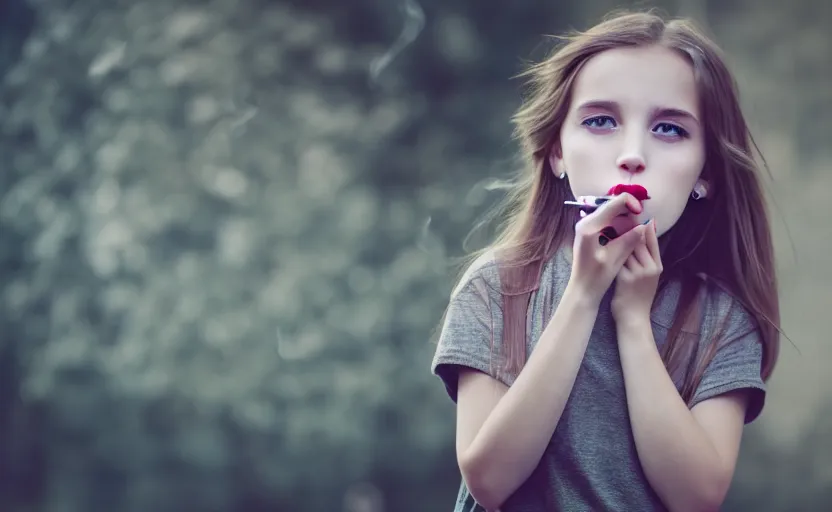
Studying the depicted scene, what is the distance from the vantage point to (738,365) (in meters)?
0.91

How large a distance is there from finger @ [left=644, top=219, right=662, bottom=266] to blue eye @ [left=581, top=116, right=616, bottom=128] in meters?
0.10

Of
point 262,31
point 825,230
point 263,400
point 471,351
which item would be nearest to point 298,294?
point 263,400

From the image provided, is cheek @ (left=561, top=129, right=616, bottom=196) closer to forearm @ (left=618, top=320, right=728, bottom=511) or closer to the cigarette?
the cigarette

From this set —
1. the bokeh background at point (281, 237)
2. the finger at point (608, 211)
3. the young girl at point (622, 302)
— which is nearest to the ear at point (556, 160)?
the young girl at point (622, 302)

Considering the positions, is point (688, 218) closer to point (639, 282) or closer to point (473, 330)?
point (639, 282)

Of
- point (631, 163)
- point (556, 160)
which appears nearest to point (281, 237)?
point (556, 160)

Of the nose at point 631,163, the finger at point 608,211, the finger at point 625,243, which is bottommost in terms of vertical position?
the finger at point 625,243

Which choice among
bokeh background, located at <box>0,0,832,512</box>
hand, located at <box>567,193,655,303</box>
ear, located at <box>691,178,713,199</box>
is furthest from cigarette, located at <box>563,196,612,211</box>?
bokeh background, located at <box>0,0,832,512</box>

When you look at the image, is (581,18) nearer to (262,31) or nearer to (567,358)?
(262,31)

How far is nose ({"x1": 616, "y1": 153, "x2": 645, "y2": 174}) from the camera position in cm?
89

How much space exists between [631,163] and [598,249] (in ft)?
0.27

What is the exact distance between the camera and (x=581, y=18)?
2305 mm

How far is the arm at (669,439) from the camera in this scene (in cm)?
84

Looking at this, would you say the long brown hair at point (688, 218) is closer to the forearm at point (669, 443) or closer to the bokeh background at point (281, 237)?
the forearm at point (669, 443)
